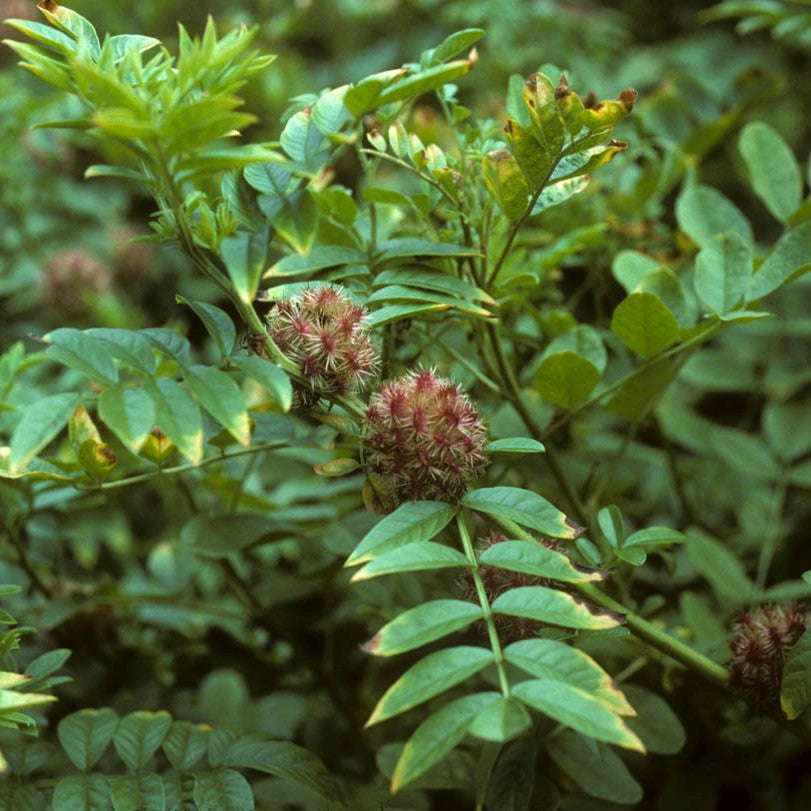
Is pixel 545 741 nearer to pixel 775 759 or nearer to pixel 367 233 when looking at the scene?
pixel 775 759

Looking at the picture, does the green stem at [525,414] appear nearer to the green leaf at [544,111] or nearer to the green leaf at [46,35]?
the green leaf at [544,111]

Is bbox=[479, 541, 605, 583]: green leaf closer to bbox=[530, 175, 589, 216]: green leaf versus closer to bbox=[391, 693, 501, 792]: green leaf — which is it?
bbox=[391, 693, 501, 792]: green leaf

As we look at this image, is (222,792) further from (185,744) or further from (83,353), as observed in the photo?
(83,353)

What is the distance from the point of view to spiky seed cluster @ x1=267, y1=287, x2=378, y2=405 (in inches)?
28.9

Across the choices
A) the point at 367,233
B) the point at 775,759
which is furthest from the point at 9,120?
the point at 775,759

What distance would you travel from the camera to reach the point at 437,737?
0.58 m

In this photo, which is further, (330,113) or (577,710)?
(330,113)

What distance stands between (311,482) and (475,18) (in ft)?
3.89

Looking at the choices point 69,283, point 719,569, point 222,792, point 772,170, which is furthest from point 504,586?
point 69,283

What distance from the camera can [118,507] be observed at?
1493mm

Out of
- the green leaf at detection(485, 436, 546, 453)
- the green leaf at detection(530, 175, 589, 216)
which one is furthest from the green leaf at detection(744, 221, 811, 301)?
the green leaf at detection(485, 436, 546, 453)

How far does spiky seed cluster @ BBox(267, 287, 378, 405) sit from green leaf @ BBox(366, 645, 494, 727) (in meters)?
0.23

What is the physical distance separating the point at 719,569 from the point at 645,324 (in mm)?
412

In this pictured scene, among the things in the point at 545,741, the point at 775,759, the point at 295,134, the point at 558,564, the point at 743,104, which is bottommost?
the point at 775,759
